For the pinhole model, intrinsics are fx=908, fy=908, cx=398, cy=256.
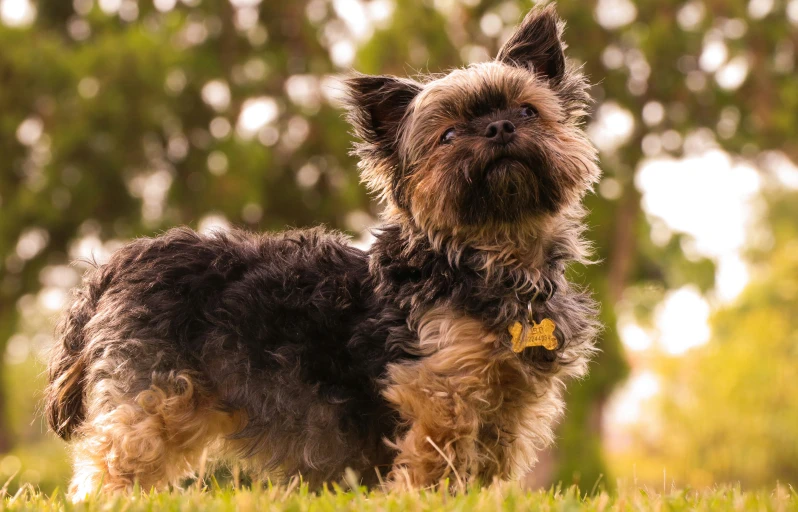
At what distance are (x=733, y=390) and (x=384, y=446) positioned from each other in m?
24.5

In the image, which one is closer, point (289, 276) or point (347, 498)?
point (347, 498)

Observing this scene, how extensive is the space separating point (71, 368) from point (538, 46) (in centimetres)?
349

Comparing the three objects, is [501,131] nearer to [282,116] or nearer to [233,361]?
[233,361]

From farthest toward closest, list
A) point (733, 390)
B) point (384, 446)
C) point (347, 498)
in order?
point (733, 390), point (384, 446), point (347, 498)

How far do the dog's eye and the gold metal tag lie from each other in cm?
117

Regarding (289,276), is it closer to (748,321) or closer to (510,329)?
(510,329)

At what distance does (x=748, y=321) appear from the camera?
2969 centimetres

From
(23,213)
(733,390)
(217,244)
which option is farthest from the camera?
(733,390)

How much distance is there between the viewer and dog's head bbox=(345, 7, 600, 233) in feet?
16.1

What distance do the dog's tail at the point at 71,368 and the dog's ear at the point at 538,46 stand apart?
9.43 ft

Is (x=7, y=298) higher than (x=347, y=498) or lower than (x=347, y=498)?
lower

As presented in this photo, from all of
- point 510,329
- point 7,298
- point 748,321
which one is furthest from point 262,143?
point 748,321

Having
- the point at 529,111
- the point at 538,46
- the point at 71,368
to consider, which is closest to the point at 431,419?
the point at 529,111

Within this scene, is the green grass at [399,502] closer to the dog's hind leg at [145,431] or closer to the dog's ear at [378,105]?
the dog's hind leg at [145,431]
